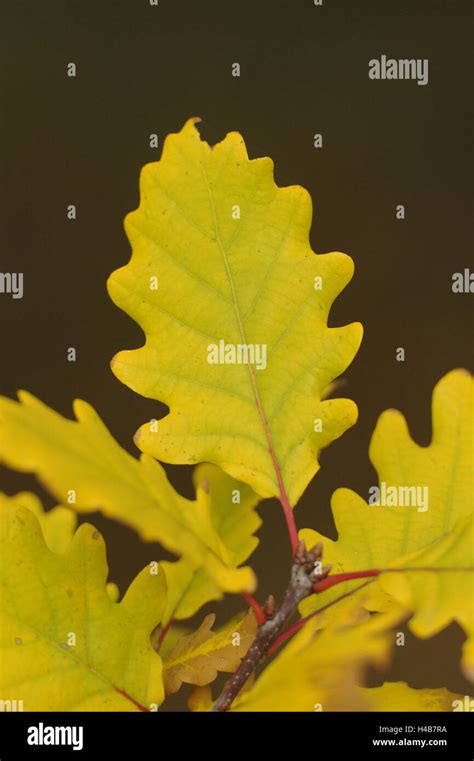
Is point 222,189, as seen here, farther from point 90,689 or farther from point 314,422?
point 90,689

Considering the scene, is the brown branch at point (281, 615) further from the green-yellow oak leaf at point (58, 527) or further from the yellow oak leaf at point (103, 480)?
the green-yellow oak leaf at point (58, 527)

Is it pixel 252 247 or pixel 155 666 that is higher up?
pixel 252 247

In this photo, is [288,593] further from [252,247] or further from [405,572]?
[252,247]

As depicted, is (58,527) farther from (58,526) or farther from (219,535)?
(219,535)

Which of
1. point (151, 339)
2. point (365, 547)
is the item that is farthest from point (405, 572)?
point (151, 339)

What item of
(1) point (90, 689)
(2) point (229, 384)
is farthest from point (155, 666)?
(2) point (229, 384)
